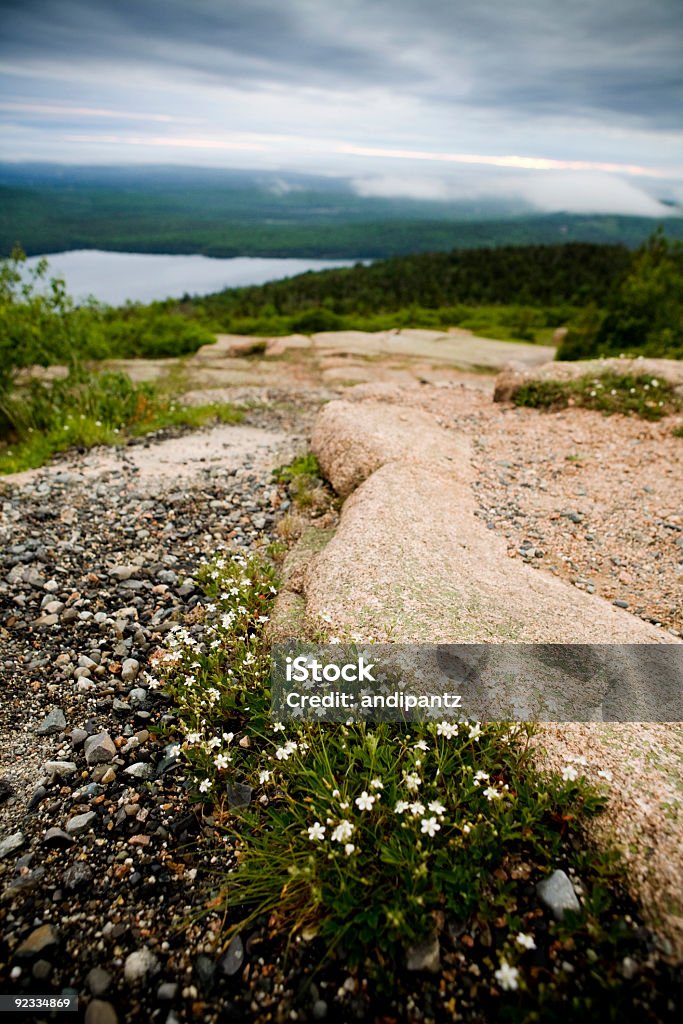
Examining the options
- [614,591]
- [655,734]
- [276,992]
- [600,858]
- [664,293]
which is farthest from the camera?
[664,293]

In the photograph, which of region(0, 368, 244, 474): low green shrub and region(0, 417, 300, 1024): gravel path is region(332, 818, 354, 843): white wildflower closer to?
region(0, 417, 300, 1024): gravel path

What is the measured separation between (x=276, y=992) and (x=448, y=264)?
10016cm

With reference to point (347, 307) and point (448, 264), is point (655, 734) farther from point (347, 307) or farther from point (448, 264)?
A: point (448, 264)

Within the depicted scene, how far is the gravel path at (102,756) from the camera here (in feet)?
10.8

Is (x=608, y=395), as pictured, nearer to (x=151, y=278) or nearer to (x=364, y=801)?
(x=364, y=801)

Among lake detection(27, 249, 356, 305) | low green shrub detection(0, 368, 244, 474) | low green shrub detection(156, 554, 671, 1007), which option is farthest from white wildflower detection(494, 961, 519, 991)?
lake detection(27, 249, 356, 305)

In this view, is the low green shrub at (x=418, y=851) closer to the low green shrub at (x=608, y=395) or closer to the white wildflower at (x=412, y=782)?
the white wildflower at (x=412, y=782)

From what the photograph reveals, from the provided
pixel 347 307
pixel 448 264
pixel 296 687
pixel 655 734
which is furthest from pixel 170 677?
pixel 448 264

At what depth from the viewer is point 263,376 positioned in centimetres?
2080

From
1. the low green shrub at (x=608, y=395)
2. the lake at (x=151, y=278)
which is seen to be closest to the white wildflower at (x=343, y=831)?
the low green shrub at (x=608, y=395)

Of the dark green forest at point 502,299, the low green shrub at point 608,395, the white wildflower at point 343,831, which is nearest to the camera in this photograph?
the white wildflower at point 343,831
